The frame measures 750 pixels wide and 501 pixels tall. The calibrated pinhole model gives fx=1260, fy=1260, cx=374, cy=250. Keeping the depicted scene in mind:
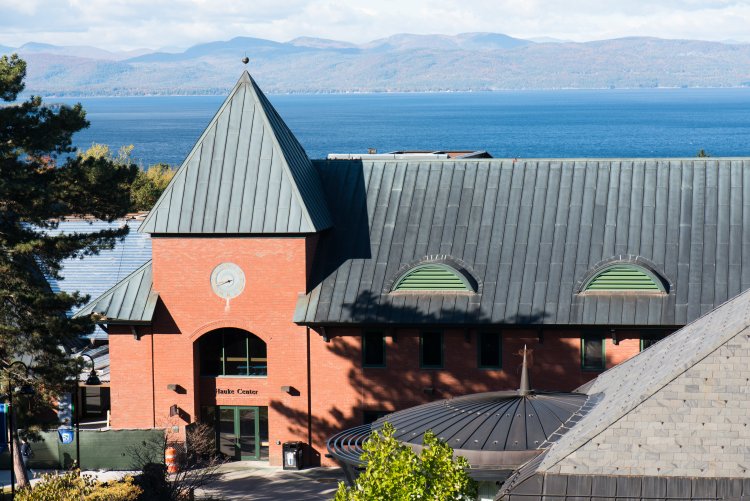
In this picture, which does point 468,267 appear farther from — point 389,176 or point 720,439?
point 720,439

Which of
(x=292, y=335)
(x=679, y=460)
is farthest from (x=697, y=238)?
(x=679, y=460)

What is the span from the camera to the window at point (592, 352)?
3359cm

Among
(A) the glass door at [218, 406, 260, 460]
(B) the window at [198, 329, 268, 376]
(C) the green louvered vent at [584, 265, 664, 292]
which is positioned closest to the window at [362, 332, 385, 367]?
(B) the window at [198, 329, 268, 376]

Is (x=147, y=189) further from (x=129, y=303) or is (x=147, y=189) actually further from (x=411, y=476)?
(x=411, y=476)

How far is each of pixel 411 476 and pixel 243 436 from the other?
18.3 metres

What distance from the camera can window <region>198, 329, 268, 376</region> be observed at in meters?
35.3

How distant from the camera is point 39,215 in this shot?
100ft

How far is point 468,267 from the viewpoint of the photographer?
34.5 meters

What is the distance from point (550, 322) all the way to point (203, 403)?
10101mm

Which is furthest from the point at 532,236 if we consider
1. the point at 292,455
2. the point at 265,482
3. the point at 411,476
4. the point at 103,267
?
the point at 411,476

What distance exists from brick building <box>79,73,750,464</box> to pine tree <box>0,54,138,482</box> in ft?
11.1

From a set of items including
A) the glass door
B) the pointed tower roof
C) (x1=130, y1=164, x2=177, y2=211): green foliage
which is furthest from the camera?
(x1=130, y1=164, x2=177, y2=211): green foliage

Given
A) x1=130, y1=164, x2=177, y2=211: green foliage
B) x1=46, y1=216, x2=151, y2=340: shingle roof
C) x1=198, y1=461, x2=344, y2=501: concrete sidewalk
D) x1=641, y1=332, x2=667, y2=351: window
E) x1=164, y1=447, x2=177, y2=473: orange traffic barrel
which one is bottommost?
x1=198, y1=461, x2=344, y2=501: concrete sidewalk

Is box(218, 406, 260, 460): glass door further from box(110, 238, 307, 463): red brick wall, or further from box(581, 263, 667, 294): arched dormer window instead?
box(581, 263, 667, 294): arched dormer window
